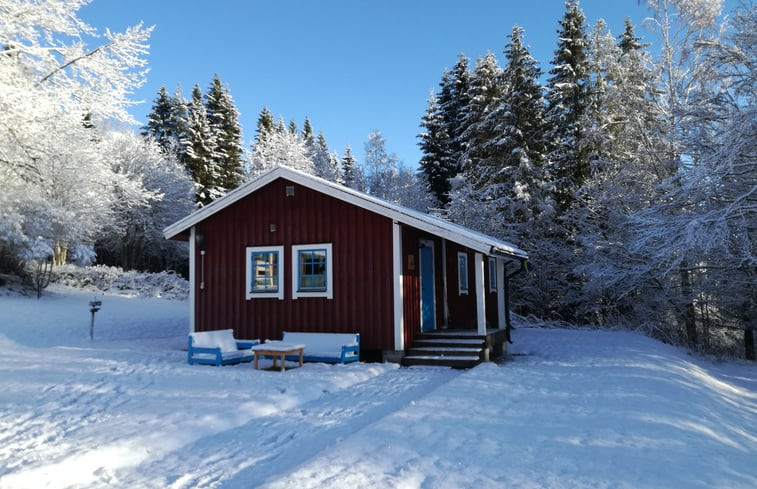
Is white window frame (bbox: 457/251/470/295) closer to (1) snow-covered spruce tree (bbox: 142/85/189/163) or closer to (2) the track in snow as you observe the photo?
(2) the track in snow

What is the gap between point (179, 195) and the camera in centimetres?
3023

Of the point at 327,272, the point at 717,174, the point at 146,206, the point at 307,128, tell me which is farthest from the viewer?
the point at 307,128

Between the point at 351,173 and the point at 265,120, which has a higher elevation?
the point at 265,120

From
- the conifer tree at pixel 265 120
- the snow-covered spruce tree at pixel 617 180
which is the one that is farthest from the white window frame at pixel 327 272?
the conifer tree at pixel 265 120

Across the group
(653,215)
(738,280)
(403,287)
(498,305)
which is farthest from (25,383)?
(738,280)

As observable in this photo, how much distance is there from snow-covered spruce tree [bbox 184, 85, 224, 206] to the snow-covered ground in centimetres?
2448

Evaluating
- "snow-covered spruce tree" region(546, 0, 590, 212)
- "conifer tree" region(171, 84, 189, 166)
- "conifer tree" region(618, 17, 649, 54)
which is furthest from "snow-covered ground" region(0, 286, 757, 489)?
"conifer tree" region(171, 84, 189, 166)

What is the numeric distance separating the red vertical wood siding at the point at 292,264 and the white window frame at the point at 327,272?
0.31 feet

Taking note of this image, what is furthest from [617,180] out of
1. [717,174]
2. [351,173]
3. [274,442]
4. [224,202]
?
[351,173]

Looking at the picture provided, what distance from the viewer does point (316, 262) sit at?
1145 centimetres

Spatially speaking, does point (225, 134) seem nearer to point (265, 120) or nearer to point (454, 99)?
point (265, 120)

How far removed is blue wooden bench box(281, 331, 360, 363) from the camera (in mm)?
10234

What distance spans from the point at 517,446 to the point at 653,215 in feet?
28.3

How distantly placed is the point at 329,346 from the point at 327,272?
165 cm
